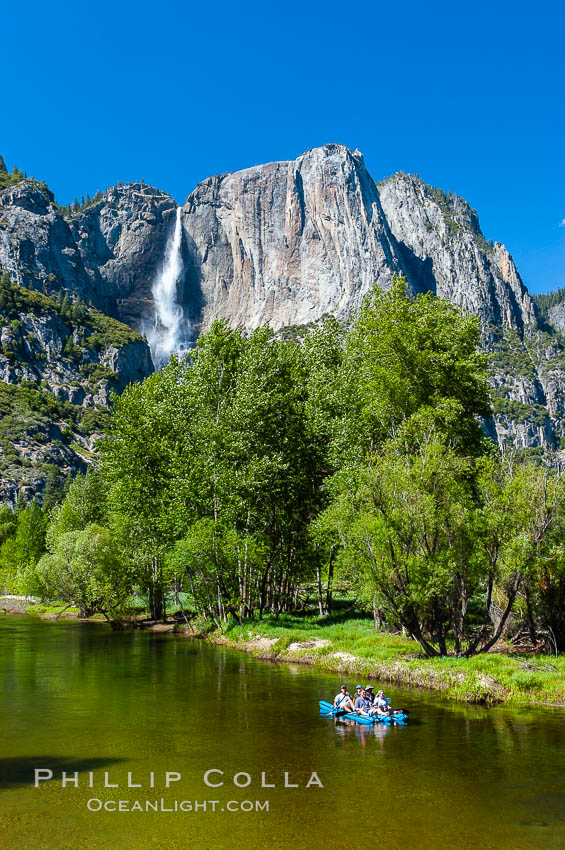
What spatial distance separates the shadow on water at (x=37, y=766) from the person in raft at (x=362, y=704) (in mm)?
7919

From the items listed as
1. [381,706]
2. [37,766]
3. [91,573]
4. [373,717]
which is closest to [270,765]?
[373,717]

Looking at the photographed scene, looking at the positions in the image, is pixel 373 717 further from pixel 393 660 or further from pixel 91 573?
pixel 91 573

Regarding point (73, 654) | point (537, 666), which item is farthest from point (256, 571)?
point (537, 666)

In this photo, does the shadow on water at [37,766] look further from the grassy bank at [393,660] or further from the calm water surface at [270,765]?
the grassy bank at [393,660]

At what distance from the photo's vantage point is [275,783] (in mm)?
14406

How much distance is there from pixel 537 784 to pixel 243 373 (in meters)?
32.0

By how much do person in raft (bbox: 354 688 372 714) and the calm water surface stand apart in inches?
25.0

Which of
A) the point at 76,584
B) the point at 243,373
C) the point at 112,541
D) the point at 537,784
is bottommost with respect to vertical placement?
the point at 537,784

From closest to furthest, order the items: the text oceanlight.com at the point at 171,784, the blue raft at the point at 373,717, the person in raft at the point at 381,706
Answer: the text oceanlight.com at the point at 171,784 → the blue raft at the point at 373,717 → the person in raft at the point at 381,706

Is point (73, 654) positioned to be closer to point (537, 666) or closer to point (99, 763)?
point (99, 763)

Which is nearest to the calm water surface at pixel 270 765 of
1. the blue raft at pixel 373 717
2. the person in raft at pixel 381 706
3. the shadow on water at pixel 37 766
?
the shadow on water at pixel 37 766

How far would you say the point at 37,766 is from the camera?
50.8 feet

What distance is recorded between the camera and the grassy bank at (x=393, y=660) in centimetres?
2267

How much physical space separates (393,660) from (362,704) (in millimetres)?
7926
